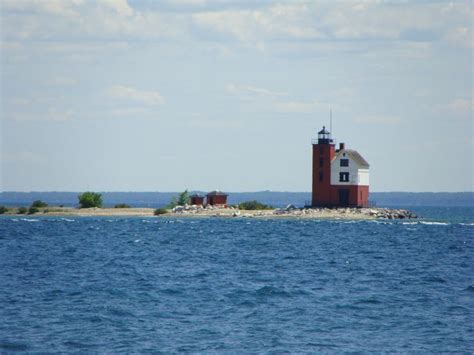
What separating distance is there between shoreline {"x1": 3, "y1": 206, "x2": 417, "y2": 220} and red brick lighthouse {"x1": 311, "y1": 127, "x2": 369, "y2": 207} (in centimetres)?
119

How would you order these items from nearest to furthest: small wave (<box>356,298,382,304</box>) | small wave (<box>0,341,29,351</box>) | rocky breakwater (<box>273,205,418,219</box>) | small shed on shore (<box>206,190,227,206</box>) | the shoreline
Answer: small wave (<box>0,341,29,351</box>), small wave (<box>356,298,382,304</box>), rocky breakwater (<box>273,205,418,219</box>), the shoreline, small shed on shore (<box>206,190,227,206</box>)

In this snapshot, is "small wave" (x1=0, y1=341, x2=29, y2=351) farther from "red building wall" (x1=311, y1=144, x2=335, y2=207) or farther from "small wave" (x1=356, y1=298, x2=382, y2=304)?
"red building wall" (x1=311, y1=144, x2=335, y2=207)

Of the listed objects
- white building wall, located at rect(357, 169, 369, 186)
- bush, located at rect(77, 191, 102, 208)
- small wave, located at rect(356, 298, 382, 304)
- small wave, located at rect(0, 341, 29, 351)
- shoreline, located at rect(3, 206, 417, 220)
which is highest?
white building wall, located at rect(357, 169, 369, 186)

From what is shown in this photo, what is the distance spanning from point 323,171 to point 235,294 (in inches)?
2468

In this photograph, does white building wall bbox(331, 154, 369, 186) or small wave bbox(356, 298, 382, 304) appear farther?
white building wall bbox(331, 154, 369, 186)

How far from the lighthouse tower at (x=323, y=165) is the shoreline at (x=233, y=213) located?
1694 millimetres

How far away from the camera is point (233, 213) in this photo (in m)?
105

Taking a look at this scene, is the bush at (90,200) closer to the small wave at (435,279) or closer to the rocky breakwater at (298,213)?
the rocky breakwater at (298,213)

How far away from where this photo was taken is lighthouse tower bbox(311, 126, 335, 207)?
328 ft

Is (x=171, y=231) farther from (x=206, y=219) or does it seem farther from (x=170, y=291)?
(x=170, y=291)

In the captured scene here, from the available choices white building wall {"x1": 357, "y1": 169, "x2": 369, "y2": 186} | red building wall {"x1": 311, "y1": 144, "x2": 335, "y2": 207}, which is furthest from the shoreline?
white building wall {"x1": 357, "y1": 169, "x2": 369, "y2": 186}

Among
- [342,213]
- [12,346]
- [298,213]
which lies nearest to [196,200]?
[298,213]

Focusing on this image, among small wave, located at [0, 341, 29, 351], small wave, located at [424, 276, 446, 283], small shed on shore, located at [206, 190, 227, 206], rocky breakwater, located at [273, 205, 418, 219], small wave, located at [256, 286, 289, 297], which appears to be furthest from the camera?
small shed on shore, located at [206, 190, 227, 206]

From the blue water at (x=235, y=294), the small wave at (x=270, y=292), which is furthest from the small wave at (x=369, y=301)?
the small wave at (x=270, y=292)
